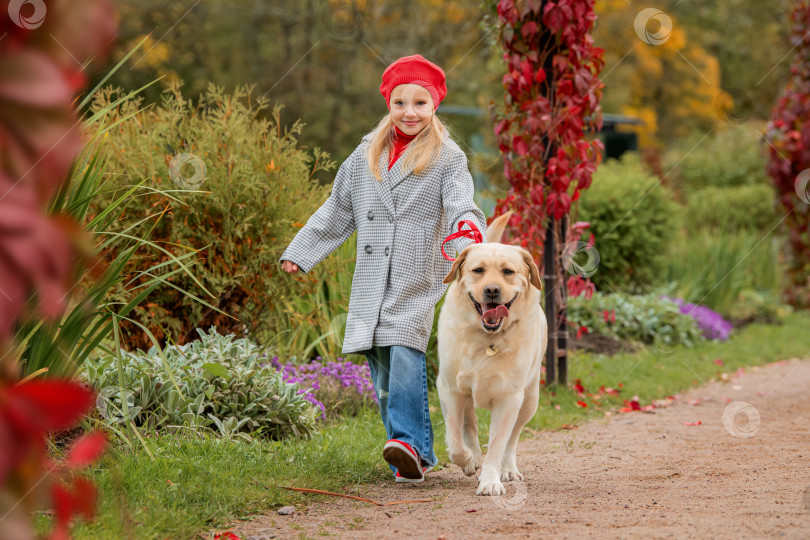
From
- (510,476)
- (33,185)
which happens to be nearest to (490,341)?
(510,476)

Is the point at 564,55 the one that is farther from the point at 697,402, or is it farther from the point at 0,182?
the point at 0,182

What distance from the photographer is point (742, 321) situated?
1110cm

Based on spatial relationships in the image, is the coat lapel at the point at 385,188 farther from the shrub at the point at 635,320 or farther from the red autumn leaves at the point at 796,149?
the red autumn leaves at the point at 796,149

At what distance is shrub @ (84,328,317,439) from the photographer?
4246mm

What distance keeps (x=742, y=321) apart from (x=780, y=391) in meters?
4.26

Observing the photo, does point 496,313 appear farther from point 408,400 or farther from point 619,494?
point 619,494

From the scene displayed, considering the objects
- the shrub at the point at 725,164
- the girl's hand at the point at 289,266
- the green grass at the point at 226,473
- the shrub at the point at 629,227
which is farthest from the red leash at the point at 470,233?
the shrub at the point at 725,164

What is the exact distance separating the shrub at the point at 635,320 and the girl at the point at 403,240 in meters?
4.84

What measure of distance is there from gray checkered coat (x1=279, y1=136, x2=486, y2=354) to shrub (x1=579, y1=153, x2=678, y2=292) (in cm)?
633

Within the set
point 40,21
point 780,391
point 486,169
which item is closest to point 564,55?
point 780,391

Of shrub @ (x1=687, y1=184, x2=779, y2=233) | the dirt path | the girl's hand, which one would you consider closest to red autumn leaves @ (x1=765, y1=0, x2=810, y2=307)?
shrub @ (x1=687, y1=184, x2=779, y2=233)

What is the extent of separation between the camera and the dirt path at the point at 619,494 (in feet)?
10.4

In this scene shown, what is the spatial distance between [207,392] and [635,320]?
20.2 ft

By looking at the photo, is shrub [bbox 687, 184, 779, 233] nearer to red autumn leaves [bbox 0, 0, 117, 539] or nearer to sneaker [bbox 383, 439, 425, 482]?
sneaker [bbox 383, 439, 425, 482]
